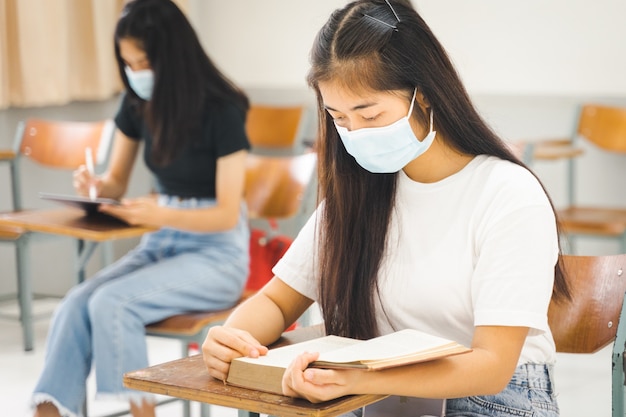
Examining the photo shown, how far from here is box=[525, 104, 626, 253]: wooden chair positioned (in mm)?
3947

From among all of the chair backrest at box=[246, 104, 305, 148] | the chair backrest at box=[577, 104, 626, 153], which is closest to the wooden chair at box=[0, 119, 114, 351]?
the chair backrest at box=[246, 104, 305, 148]

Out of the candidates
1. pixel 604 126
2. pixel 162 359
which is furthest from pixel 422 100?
pixel 604 126

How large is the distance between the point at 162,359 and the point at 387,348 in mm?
2676

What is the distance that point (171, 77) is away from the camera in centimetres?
282

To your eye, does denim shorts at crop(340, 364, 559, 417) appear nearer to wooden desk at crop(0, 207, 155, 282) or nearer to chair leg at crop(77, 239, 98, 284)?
wooden desk at crop(0, 207, 155, 282)

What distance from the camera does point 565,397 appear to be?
11.0 ft

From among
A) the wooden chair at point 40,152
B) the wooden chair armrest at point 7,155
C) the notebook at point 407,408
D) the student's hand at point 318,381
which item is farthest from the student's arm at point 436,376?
the wooden chair armrest at point 7,155

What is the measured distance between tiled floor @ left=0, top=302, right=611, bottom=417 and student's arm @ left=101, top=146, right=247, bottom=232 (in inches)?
32.2

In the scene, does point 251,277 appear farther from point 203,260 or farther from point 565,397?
point 565,397

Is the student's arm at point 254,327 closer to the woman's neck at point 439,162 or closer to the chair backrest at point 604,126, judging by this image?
the woman's neck at point 439,162

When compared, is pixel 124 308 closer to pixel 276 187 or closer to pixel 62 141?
pixel 276 187

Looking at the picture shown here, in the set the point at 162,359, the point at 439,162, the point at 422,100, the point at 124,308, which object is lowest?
the point at 162,359

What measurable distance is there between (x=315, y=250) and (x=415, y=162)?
0.24 m

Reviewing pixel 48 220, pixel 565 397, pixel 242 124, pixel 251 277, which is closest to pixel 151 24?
pixel 242 124
